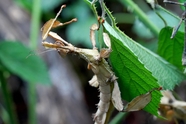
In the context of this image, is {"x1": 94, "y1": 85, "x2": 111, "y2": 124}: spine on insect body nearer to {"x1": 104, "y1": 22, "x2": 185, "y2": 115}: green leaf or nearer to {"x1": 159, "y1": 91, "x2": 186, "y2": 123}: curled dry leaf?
{"x1": 104, "y1": 22, "x2": 185, "y2": 115}: green leaf

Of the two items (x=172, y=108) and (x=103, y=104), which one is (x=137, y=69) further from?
(x=172, y=108)

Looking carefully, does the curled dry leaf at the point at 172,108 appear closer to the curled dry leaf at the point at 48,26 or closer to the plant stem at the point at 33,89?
the curled dry leaf at the point at 48,26

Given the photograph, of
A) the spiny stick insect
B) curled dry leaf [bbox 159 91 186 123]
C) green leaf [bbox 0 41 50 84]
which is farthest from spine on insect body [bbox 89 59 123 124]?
green leaf [bbox 0 41 50 84]

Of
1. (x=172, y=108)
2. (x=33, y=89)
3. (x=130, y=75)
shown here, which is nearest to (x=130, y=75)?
(x=130, y=75)

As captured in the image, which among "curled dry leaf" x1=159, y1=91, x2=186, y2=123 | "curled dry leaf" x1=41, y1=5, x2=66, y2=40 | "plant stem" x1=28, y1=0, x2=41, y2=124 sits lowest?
"curled dry leaf" x1=159, y1=91, x2=186, y2=123

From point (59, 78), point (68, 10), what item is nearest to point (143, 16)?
point (59, 78)

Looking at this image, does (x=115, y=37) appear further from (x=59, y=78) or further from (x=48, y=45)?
(x=59, y=78)
